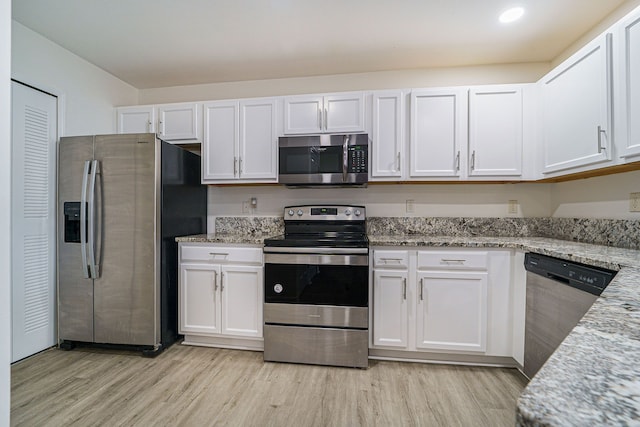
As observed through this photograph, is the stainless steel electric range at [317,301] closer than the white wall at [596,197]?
No

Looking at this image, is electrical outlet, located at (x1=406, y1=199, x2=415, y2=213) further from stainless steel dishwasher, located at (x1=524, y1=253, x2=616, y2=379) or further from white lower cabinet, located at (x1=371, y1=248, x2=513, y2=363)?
stainless steel dishwasher, located at (x1=524, y1=253, x2=616, y2=379)

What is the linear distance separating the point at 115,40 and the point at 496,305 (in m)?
3.63

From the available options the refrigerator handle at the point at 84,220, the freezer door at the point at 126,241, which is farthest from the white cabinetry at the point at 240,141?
the refrigerator handle at the point at 84,220

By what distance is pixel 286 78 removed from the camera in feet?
9.84

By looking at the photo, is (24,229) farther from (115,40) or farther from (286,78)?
(286,78)

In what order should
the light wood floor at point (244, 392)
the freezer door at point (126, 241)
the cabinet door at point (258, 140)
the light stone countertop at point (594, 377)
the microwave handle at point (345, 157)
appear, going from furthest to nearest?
1. the cabinet door at point (258, 140)
2. the microwave handle at point (345, 157)
3. the freezer door at point (126, 241)
4. the light wood floor at point (244, 392)
5. the light stone countertop at point (594, 377)

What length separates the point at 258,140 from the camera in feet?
8.84

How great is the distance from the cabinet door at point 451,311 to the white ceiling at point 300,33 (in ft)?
6.04

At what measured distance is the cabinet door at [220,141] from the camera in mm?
2729

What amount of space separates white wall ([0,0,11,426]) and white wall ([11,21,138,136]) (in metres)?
1.64

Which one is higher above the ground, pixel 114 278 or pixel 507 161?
pixel 507 161

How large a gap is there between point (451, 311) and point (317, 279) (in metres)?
1.02

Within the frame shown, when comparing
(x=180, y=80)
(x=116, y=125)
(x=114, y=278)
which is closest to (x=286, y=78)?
(x=180, y=80)

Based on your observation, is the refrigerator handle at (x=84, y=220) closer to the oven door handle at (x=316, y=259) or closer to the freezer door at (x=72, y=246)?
the freezer door at (x=72, y=246)
